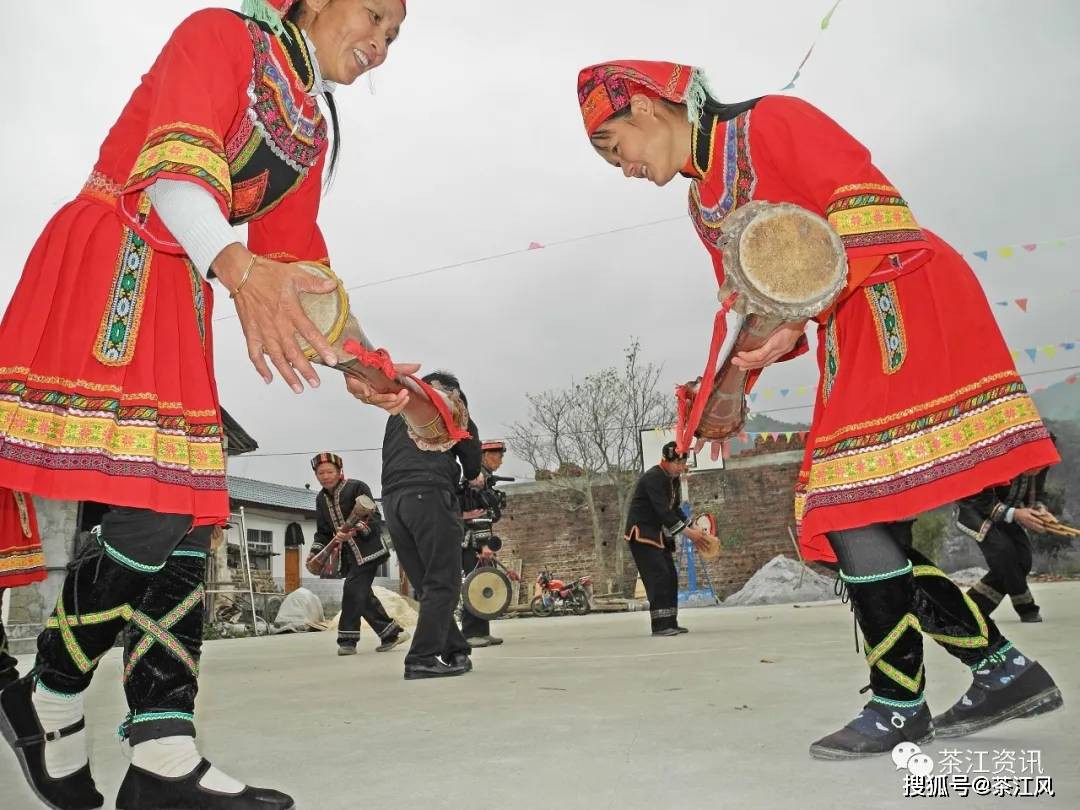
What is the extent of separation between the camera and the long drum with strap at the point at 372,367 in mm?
1737

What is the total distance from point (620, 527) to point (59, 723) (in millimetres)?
20397

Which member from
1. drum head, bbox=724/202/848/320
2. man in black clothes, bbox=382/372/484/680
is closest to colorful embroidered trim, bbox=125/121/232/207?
drum head, bbox=724/202/848/320

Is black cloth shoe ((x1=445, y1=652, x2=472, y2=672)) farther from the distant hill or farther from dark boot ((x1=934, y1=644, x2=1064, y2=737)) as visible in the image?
the distant hill

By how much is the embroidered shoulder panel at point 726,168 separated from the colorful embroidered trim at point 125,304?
1.34 m

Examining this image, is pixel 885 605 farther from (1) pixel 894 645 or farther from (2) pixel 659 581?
(2) pixel 659 581

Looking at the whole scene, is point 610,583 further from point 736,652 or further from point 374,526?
point 736,652

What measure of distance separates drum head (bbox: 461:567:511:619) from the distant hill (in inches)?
660

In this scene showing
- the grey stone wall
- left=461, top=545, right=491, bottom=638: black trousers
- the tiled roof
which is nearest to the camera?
left=461, top=545, right=491, bottom=638: black trousers

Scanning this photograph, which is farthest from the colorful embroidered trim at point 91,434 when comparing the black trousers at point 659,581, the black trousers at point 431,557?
the black trousers at point 659,581

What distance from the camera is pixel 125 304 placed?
6.03ft

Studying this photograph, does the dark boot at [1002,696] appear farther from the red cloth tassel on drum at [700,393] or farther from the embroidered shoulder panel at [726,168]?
the embroidered shoulder panel at [726,168]

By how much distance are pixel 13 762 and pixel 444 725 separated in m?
1.28

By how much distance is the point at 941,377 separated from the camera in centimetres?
212

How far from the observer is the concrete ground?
1940 mm
